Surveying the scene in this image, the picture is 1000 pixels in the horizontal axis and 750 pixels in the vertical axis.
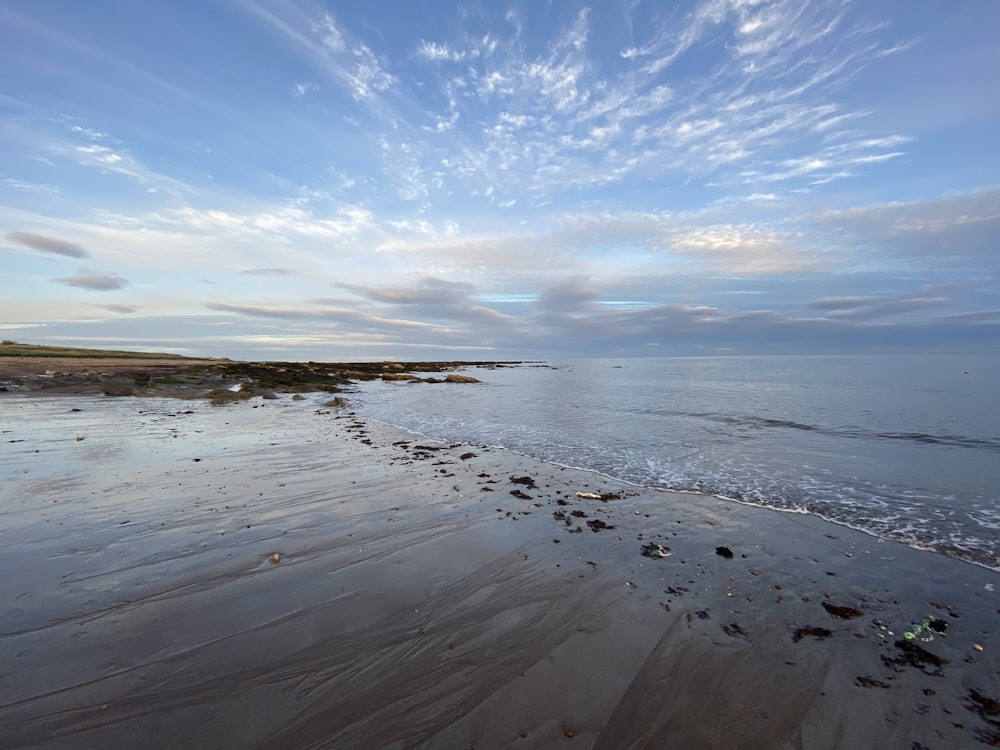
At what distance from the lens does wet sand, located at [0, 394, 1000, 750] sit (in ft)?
11.6

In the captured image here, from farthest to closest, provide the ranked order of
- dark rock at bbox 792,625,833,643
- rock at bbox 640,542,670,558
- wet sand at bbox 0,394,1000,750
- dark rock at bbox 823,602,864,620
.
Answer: rock at bbox 640,542,670,558 < dark rock at bbox 823,602,864,620 < dark rock at bbox 792,625,833,643 < wet sand at bbox 0,394,1000,750

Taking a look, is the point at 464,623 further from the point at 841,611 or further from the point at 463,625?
the point at 841,611

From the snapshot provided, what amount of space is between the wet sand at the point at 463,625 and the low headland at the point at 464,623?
3cm

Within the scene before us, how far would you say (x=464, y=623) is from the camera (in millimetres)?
4945

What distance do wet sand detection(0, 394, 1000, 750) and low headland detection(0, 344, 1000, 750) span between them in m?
0.03

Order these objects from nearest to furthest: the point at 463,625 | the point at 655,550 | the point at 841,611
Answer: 1. the point at 463,625
2. the point at 841,611
3. the point at 655,550

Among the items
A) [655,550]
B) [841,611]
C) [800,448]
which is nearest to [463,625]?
[655,550]

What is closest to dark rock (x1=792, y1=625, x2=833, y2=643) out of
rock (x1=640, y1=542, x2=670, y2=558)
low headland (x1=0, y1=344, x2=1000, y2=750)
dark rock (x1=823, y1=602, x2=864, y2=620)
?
low headland (x1=0, y1=344, x2=1000, y2=750)

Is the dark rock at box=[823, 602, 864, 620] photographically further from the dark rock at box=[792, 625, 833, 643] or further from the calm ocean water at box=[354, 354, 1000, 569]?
the calm ocean water at box=[354, 354, 1000, 569]

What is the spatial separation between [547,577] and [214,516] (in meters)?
6.19

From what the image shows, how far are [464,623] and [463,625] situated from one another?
40mm

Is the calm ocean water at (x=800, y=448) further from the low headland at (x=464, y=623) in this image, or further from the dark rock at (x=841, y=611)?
the dark rock at (x=841, y=611)

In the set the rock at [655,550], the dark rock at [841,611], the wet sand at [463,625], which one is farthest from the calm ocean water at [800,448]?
the rock at [655,550]

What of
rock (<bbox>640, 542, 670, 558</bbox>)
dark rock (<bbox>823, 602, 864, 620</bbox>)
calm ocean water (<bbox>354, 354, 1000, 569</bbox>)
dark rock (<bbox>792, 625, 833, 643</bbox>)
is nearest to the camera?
dark rock (<bbox>792, 625, 833, 643</bbox>)
